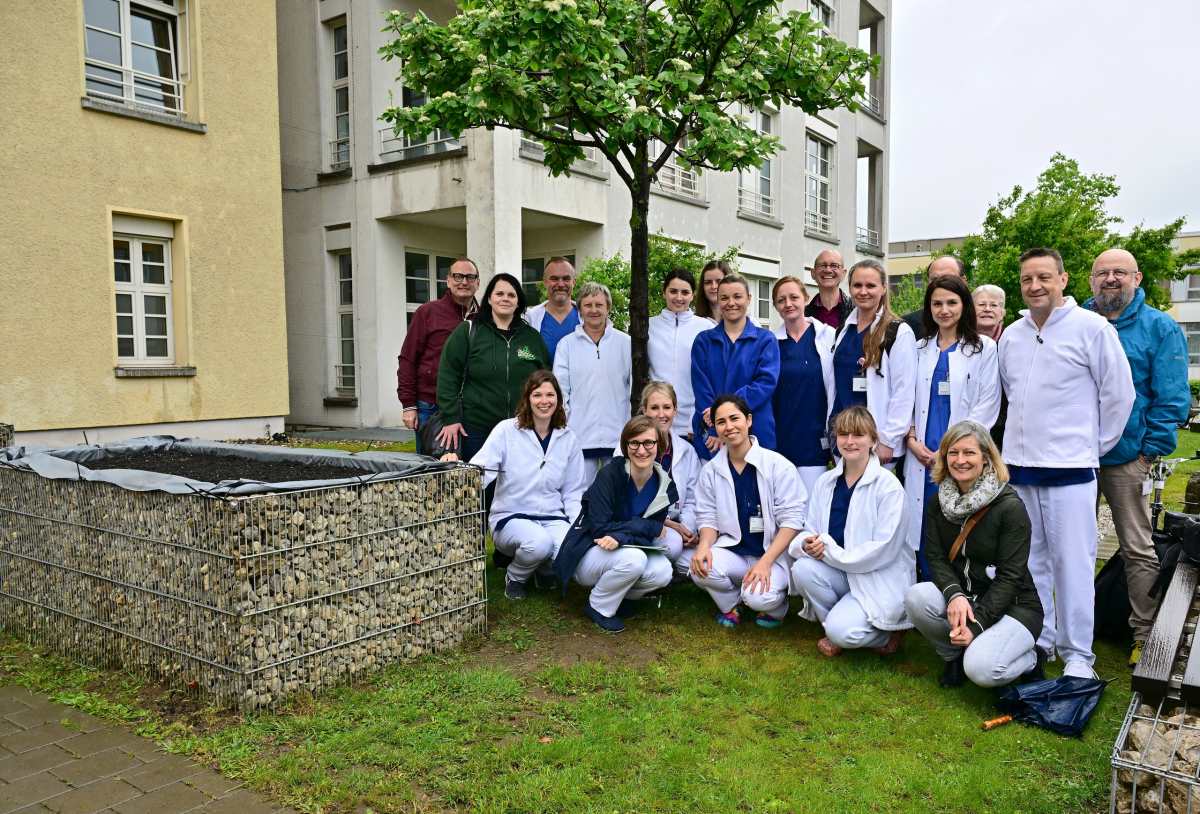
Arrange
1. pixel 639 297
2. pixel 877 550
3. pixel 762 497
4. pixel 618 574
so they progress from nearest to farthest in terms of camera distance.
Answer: pixel 877 550 → pixel 618 574 → pixel 762 497 → pixel 639 297

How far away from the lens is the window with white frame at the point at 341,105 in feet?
50.6

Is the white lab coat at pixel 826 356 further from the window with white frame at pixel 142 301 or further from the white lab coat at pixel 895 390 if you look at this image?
the window with white frame at pixel 142 301

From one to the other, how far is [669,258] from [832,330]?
7.08m

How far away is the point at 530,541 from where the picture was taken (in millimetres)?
5230

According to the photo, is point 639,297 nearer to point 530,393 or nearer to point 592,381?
point 592,381

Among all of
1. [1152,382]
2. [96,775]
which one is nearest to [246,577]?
[96,775]

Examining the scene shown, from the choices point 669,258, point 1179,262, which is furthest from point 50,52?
point 1179,262

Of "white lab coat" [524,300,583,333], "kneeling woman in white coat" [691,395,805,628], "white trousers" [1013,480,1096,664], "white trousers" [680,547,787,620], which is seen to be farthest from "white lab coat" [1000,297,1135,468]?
"white lab coat" [524,300,583,333]

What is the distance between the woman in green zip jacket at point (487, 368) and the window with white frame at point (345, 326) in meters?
10.8

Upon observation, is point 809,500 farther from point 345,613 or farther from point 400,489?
point 345,613

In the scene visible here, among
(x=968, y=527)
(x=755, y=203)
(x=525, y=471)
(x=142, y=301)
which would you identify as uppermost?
(x=755, y=203)

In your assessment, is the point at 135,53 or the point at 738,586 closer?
the point at 738,586

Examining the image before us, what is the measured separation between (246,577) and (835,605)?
310 centimetres

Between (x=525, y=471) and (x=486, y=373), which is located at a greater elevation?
(x=486, y=373)
